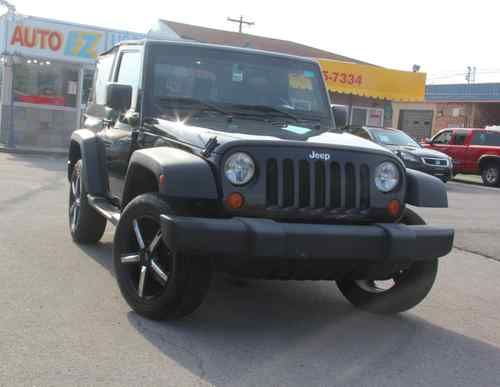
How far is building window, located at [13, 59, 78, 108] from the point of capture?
19750 mm

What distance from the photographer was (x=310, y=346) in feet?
14.1

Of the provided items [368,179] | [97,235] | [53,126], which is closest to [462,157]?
[53,126]

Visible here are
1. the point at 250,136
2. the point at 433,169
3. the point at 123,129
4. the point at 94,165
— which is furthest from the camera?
the point at 433,169

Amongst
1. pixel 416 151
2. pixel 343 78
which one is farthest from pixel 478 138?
pixel 343 78

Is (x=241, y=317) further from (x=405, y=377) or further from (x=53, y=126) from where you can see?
(x=53, y=126)

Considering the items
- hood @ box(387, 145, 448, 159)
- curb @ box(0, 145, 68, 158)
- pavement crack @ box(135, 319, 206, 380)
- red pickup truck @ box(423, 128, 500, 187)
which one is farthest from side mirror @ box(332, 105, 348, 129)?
red pickup truck @ box(423, 128, 500, 187)

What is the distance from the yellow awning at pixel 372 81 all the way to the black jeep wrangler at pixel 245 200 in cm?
1817

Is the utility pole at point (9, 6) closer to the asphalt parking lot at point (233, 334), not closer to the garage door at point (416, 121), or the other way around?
the asphalt parking lot at point (233, 334)

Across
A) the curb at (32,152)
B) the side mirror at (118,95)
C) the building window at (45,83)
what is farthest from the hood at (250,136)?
the building window at (45,83)

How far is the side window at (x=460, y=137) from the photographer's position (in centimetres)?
2095

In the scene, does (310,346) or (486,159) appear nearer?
(310,346)

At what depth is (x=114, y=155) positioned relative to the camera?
5.88m

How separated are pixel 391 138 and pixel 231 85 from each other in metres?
13.4

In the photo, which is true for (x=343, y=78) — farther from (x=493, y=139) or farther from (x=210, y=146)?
(x=210, y=146)
